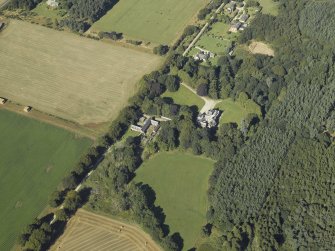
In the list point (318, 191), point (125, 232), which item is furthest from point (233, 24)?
point (125, 232)

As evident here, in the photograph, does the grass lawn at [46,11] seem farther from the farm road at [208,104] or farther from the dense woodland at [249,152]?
the farm road at [208,104]

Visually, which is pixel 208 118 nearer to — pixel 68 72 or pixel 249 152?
pixel 249 152

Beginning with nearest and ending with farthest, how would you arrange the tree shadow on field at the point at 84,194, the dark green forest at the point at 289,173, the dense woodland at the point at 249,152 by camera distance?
the dark green forest at the point at 289,173, the dense woodland at the point at 249,152, the tree shadow on field at the point at 84,194

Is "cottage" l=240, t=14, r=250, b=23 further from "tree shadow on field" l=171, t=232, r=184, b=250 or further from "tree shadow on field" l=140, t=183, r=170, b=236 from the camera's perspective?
"tree shadow on field" l=171, t=232, r=184, b=250

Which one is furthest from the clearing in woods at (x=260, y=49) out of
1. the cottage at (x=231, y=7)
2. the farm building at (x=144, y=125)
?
the farm building at (x=144, y=125)

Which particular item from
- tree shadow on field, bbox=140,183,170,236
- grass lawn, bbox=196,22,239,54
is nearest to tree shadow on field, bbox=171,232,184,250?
tree shadow on field, bbox=140,183,170,236

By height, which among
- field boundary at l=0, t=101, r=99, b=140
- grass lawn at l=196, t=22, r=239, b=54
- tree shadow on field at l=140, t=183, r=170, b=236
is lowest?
tree shadow on field at l=140, t=183, r=170, b=236

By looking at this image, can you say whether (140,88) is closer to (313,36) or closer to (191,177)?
(191,177)

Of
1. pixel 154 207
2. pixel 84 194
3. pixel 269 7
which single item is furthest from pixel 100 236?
pixel 269 7
